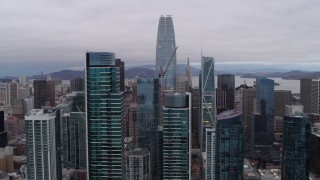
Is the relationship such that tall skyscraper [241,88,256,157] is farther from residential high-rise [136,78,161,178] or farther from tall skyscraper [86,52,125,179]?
tall skyscraper [86,52,125,179]

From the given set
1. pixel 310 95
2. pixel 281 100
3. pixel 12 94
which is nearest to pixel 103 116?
pixel 281 100

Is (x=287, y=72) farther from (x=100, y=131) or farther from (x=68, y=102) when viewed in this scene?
(x=68, y=102)

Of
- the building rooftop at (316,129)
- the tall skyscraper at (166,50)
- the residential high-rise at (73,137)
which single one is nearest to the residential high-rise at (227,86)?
the tall skyscraper at (166,50)

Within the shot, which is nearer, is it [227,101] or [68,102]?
[68,102]

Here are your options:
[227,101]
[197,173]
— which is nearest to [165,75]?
[227,101]

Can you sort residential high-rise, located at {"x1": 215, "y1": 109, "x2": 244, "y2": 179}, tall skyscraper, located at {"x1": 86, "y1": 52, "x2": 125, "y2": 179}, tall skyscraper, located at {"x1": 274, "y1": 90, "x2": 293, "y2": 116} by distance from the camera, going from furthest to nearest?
tall skyscraper, located at {"x1": 274, "y1": 90, "x2": 293, "y2": 116}
residential high-rise, located at {"x1": 215, "y1": 109, "x2": 244, "y2": 179}
tall skyscraper, located at {"x1": 86, "y1": 52, "x2": 125, "y2": 179}

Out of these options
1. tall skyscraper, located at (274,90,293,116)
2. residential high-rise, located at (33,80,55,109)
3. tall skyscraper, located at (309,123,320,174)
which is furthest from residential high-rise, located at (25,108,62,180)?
tall skyscraper, located at (274,90,293,116)

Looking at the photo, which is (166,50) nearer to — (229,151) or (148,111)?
(148,111)
